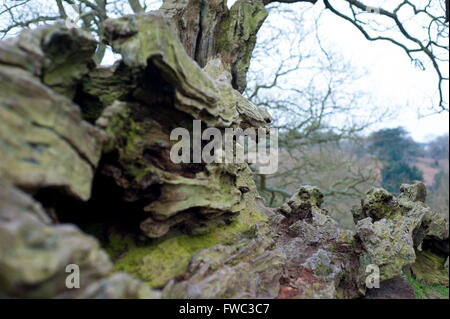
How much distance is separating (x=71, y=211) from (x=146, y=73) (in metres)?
1.16

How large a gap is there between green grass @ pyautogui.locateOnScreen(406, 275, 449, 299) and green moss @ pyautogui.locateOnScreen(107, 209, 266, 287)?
8.37 ft

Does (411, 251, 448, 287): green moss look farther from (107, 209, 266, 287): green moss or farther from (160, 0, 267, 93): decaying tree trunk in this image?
(160, 0, 267, 93): decaying tree trunk

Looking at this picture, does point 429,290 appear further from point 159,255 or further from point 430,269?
point 159,255

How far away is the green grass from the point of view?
305cm

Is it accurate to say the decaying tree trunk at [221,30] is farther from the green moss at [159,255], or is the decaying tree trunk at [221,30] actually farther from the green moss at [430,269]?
the green moss at [430,269]

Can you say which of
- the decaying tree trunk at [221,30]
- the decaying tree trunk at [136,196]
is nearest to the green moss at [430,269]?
the decaying tree trunk at [136,196]

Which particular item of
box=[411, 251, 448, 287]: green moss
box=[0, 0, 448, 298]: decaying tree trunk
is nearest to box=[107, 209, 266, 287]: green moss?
box=[0, 0, 448, 298]: decaying tree trunk

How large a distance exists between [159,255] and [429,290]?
3.45 m

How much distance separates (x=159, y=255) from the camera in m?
1.99

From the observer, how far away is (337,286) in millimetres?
2334

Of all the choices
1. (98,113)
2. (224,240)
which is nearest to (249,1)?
(98,113)

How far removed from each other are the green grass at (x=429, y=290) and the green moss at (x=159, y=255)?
2552mm

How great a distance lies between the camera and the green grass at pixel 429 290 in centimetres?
305
